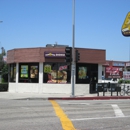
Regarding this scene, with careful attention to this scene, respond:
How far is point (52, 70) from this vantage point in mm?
26094

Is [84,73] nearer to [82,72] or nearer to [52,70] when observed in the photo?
[82,72]

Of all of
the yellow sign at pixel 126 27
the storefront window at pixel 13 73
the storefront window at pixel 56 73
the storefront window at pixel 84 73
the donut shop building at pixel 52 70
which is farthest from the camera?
the storefront window at pixel 13 73

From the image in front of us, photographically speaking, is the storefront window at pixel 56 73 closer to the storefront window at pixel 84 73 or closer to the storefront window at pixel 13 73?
the storefront window at pixel 84 73

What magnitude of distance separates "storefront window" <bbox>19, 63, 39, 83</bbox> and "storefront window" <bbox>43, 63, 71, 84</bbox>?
0.98 m

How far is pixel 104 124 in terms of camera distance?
30.0 feet

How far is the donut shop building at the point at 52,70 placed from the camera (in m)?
25.9

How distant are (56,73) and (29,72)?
9.54 feet

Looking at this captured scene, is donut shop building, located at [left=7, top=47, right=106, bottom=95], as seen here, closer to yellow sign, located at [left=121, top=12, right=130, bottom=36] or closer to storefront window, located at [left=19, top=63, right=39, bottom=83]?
storefront window, located at [left=19, top=63, right=39, bottom=83]

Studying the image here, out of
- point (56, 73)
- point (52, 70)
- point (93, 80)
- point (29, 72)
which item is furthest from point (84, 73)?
point (29, 72)

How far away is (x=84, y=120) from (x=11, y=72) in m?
20.6

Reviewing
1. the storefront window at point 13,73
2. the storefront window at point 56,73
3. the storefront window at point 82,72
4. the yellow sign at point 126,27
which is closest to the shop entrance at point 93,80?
the storefront window at point 82,72

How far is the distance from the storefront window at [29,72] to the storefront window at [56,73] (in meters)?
0.98

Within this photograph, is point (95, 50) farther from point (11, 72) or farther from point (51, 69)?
point (11, 72)

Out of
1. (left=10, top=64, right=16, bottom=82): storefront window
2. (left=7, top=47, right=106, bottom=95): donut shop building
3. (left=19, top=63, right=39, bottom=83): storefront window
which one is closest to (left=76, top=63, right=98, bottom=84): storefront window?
(left=7, top=47, right=106, bottom=95): donut shop building
